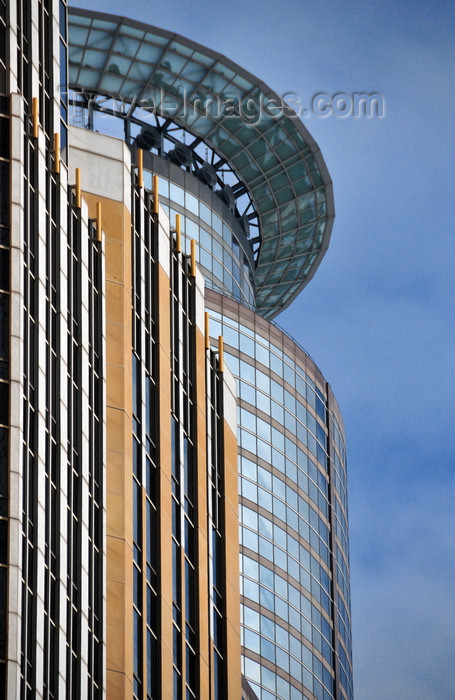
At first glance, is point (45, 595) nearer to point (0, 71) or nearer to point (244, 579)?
point (0, 71)

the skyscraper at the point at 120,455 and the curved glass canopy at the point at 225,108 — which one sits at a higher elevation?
the curved glass canopy at the point at 225,108

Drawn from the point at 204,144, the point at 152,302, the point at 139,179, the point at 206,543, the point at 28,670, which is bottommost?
the point at 28,670

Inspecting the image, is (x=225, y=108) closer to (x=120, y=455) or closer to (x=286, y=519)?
(x=286, y=519)

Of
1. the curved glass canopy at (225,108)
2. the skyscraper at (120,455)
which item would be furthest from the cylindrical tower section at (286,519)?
the curved glass canopy at (225,108)

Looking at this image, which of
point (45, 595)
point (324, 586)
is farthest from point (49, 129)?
point (324, 586)

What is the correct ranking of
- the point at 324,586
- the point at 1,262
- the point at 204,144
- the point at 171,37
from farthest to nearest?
the point at 204,144
the point at 171,37
the point at 324,586
the point at 1,262

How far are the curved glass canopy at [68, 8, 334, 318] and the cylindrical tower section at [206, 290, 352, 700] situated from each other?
1677 cm

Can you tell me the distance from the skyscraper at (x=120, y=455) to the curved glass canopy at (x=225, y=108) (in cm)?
1983

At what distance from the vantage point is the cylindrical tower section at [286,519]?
103 meters

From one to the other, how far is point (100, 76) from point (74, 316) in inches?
2577

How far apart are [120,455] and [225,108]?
66.7 m

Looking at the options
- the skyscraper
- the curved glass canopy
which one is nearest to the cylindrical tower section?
the skyscraper

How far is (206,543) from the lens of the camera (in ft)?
235

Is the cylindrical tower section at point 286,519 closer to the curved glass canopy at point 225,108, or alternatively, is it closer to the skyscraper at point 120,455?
the skyscraper at point 120,455
